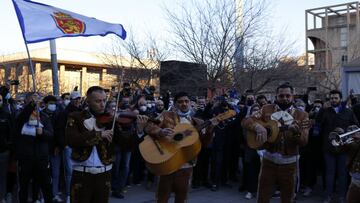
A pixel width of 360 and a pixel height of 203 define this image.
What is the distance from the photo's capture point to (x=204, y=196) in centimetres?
916

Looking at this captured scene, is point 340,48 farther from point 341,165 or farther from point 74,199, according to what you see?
point 74,199

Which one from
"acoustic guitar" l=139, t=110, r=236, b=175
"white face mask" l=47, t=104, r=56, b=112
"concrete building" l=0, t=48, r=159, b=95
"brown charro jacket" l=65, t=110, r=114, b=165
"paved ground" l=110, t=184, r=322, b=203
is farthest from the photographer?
"concrete building" l=0, t=48, r=159, b=95

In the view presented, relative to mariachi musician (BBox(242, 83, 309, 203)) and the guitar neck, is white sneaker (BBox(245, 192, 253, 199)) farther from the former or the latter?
the guitar neck

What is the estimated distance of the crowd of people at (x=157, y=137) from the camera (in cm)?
502

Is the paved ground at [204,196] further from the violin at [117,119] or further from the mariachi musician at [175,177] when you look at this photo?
the violin at [117,119]

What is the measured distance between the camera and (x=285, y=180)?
609 centimetres

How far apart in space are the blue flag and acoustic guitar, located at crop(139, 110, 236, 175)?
2.31 meters

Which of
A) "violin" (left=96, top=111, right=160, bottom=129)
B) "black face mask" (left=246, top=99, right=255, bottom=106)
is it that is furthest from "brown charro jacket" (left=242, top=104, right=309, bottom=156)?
"black face mask" (left=246, top=99, right=255, bottom=106)

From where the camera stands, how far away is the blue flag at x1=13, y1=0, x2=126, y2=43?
21.9 feet

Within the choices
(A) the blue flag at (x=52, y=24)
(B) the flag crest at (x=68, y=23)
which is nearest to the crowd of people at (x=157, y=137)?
(A) the blue flag at (x=52, y=24)

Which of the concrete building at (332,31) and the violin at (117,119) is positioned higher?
the concrete building at (332,31)

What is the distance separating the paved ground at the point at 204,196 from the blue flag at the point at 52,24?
10.8 feet

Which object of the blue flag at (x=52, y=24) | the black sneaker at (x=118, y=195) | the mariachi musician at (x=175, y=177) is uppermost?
the blue flag at (x=52, y=24)

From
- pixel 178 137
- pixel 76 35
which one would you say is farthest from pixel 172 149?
pixel 76 35
